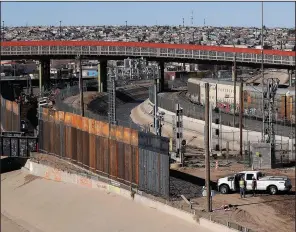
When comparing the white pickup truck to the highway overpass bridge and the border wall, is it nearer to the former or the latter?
the border wall

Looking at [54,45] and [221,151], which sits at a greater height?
[54,45]

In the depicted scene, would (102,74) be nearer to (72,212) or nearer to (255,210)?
(72,212)

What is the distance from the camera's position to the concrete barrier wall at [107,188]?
1544 centimetres

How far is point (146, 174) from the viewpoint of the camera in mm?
19078

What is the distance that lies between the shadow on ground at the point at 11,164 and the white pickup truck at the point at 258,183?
9.36 meters

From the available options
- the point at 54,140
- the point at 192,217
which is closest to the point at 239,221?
the point at 192,217

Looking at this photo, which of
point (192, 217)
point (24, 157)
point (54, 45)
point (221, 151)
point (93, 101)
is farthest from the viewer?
point (54, 45)

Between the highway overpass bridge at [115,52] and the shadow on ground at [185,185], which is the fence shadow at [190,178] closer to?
the shadow on ground at [185,185]

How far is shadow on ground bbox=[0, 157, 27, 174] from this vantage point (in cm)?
2553

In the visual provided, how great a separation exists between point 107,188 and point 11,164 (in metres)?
7.45

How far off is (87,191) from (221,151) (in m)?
8.93

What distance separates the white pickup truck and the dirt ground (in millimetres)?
213

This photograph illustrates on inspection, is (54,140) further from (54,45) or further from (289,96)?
(54,45)

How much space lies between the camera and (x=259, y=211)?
17203 millimetres
